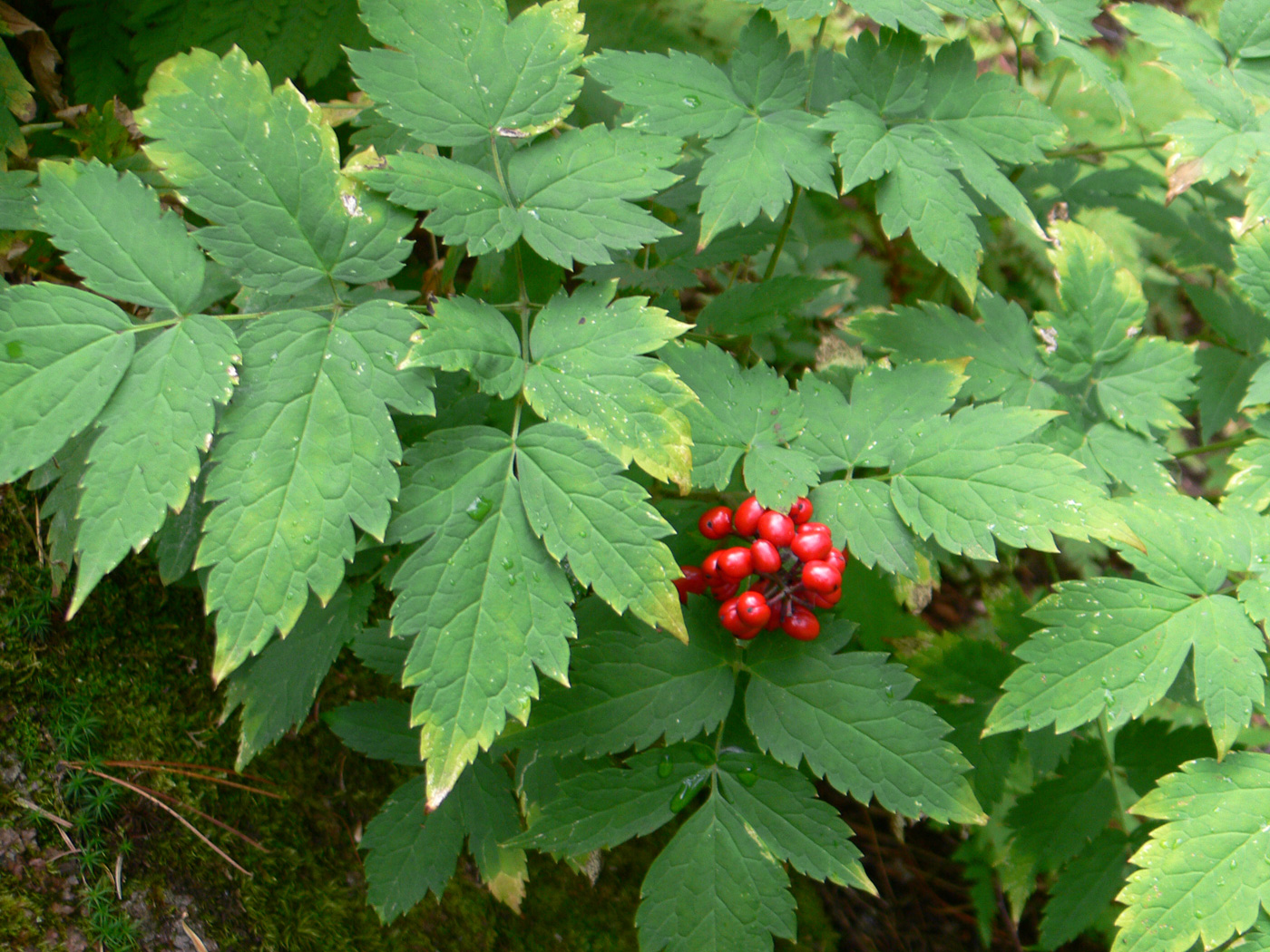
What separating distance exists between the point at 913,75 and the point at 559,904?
251cm

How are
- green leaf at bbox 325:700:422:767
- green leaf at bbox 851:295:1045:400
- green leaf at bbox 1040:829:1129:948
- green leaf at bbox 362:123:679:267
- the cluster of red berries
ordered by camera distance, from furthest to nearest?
green leaf at bbox 851:295:1045:400 → green leaf at bbox 1040:829:1129:948 → green leaf at bbox 325:700:422:767 → the cluster of red berries → green leaf at bbox 362:123:679:267

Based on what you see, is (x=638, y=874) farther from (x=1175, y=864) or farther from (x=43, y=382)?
(x=43, y=382)

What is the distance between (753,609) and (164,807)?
144 centimetres

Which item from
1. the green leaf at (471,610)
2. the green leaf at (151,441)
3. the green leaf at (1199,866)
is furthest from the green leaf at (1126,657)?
the green leaf at (151,441)

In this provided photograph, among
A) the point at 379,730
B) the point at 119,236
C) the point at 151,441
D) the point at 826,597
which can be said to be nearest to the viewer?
the point at 151,441

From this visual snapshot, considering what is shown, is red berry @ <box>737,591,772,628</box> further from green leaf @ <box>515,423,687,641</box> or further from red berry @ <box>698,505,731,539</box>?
green leaf @ <box>515,423,687,641</box>

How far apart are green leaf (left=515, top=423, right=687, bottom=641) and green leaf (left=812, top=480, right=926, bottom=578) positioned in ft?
1.68

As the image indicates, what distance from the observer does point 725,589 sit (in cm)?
181

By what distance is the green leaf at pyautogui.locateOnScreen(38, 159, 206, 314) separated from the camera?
1459 mm

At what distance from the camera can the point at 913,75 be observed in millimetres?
2047

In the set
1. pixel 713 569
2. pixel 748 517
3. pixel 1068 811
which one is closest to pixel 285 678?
pixel 713 569

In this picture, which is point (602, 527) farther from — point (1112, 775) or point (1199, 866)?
point (1112, 775)

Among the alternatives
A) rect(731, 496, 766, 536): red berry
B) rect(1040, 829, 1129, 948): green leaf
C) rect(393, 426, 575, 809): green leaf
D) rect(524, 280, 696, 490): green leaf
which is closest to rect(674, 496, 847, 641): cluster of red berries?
rect(731, 496, 766, 536): red berry

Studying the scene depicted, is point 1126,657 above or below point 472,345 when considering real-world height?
below
